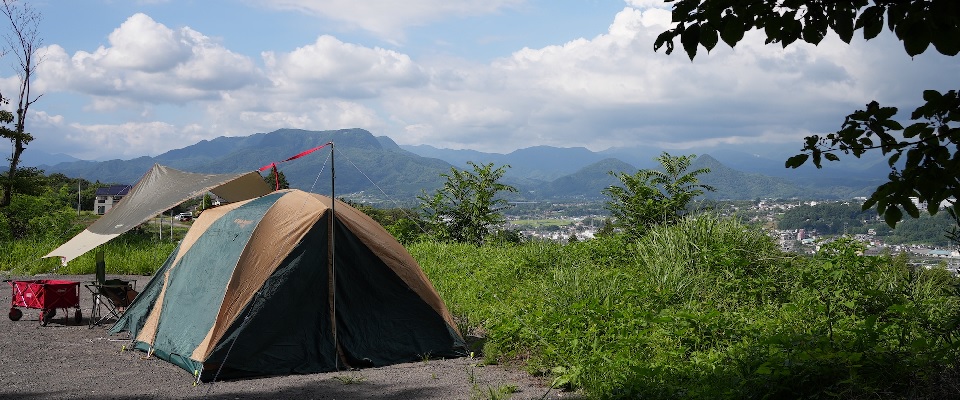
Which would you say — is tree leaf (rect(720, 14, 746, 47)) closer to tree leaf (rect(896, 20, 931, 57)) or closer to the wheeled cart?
tree leaf (rect(896, 20, 931, 57))

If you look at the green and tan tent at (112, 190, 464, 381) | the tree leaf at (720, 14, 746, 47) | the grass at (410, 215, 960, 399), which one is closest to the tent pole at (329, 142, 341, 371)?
the green and tan tent at (112, 190, 464, 381)

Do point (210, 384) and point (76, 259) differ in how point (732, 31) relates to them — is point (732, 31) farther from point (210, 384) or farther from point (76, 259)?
point (76, 259)

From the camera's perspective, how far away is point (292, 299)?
7160 millimetres

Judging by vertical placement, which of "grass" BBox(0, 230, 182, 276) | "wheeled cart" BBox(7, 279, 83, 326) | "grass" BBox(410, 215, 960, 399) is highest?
"grass" BBox(410, 215, 960, 399)

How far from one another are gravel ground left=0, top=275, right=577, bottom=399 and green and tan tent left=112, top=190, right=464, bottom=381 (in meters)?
0.22

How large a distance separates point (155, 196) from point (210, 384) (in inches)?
123

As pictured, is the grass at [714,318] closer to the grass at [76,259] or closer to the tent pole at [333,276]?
the tent pole at [333,276]

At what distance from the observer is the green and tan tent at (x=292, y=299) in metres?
6.94

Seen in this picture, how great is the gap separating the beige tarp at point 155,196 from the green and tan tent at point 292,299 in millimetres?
590

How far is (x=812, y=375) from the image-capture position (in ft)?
16.7

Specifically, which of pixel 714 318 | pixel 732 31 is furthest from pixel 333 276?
pixel 732 31

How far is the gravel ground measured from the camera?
6.10 m

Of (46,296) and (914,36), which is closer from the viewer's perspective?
(914,36)

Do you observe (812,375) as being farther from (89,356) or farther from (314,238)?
(89,356)
